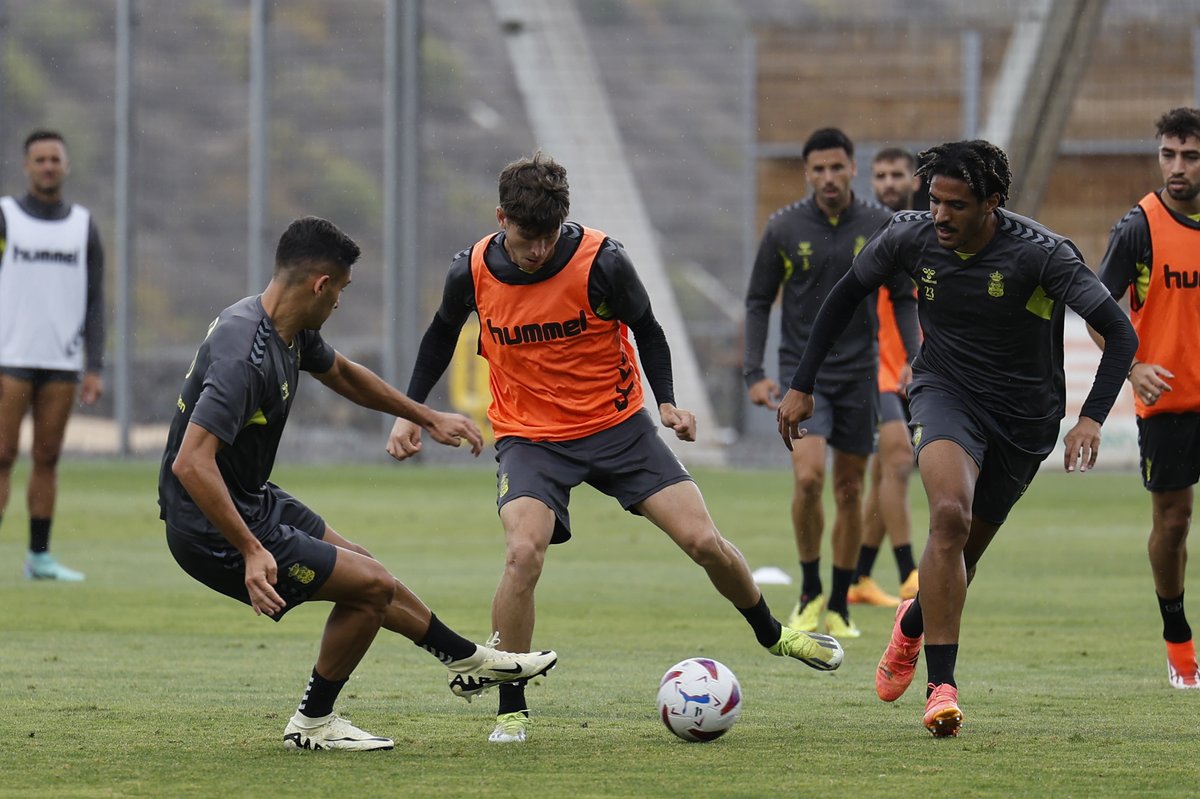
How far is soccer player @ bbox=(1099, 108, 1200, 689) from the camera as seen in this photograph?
7609 millimetres

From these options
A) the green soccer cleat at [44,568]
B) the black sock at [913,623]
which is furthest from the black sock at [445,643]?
the green soccer cleat at [44,568]

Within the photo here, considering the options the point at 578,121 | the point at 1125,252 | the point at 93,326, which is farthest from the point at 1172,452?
the point at 578,121

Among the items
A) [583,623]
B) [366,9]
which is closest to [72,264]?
[583,623]

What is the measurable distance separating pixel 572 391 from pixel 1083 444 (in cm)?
187

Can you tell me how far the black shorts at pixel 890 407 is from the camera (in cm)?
1084

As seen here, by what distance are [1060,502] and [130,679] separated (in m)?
11.8

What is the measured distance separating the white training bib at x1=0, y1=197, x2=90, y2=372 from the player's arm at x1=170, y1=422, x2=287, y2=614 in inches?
260

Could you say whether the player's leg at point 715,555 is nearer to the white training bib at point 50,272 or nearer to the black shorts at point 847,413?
the black shorts at point 847,413

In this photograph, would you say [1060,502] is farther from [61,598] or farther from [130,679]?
[130,679]

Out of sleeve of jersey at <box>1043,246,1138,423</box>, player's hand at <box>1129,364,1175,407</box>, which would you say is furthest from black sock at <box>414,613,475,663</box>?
player's hand at <box>1129,364,1175,407</box>

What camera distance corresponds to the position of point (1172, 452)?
7.72m

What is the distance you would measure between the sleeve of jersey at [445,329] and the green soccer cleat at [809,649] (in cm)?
163

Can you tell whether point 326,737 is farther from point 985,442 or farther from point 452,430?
point 985,442

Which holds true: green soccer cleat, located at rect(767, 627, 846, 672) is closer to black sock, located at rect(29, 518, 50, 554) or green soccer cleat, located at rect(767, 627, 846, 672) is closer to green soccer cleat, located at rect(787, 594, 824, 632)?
green soccer cleat, located at rect(787, 594, 824, 632)
